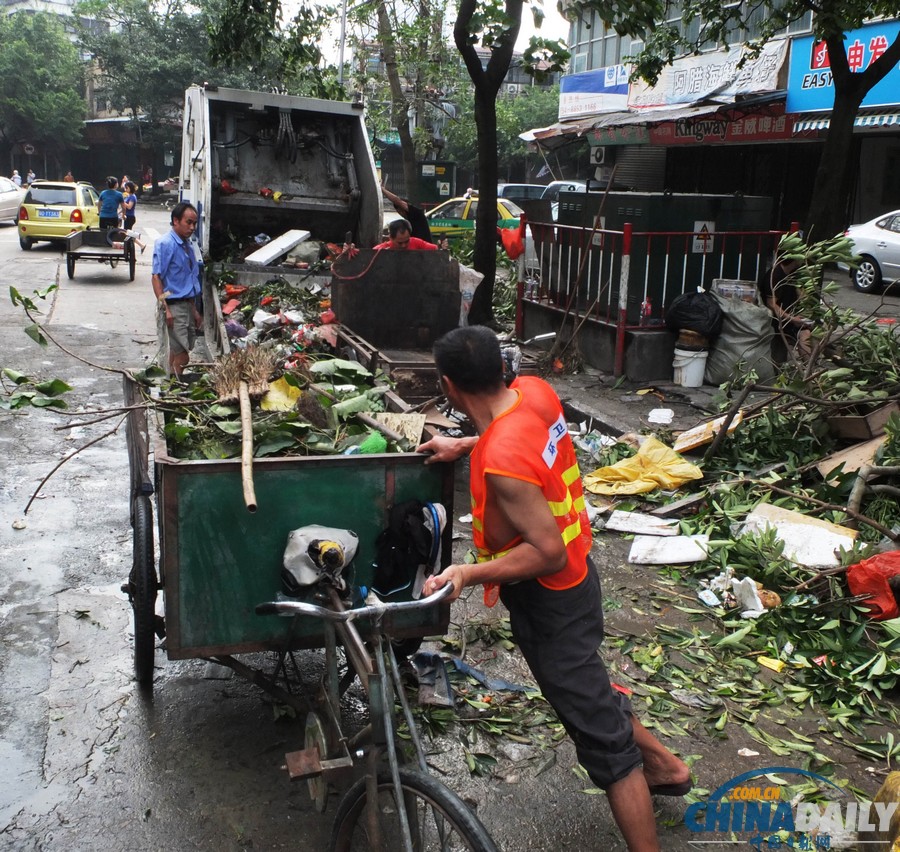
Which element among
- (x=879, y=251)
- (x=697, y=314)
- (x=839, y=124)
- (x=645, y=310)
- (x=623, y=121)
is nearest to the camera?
(x=697, y=314)

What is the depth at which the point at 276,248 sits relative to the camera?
938 centimetres

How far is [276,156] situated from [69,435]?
4623 millimetres

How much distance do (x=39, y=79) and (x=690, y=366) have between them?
45.2 m

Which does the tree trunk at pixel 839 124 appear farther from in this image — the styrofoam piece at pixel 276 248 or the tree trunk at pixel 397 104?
the tree trunk at pixel 397 104

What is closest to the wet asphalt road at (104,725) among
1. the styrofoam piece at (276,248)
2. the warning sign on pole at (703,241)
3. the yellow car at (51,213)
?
the styrofoam piece at (276,248)

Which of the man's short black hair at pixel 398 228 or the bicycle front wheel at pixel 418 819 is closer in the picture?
the bicycle front wheel at pixel 418 819

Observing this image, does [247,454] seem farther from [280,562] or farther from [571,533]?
[571,533]

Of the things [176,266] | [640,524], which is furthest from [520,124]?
[640,524]

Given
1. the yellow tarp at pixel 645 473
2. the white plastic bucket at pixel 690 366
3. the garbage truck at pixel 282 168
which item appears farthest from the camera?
the garbage truck at pixel 282 168

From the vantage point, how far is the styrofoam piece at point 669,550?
5.23 metres

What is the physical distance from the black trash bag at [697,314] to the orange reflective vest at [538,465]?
237 inches

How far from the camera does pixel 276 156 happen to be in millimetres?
10531

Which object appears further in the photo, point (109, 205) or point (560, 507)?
point (109, 205)

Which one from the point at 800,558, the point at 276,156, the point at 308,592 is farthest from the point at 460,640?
the point at 276,156
